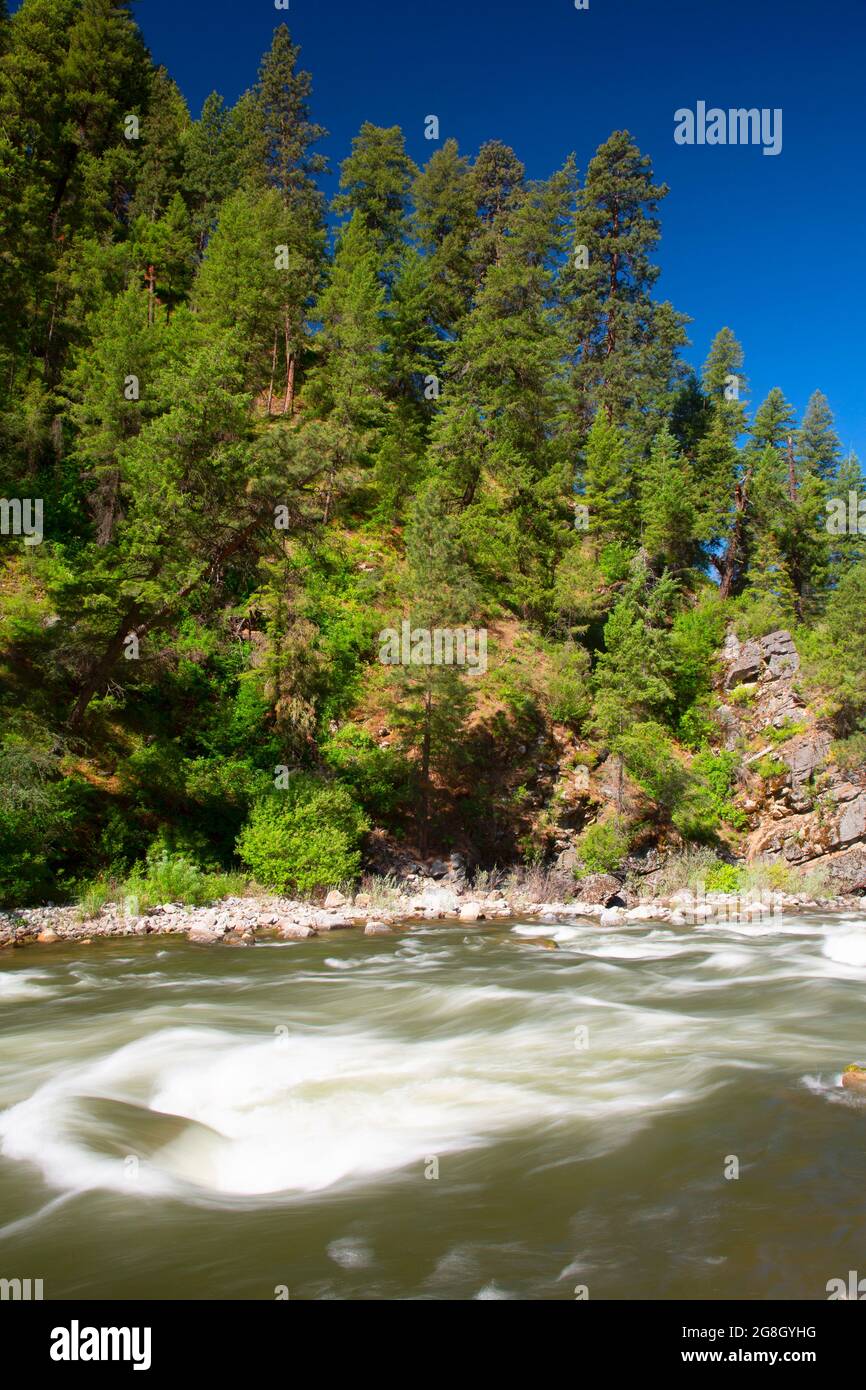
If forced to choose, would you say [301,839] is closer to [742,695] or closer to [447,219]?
[742,695]

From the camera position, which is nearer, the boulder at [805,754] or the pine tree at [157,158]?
the boulder at [805,754]

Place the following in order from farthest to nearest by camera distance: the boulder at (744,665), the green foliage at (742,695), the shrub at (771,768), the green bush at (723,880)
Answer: the boulder at (744,665)
the green foliage at (742,695)
the shrub at (771,768)
the green bush at (723,880)

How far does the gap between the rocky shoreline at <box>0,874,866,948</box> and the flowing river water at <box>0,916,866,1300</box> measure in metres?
3.34

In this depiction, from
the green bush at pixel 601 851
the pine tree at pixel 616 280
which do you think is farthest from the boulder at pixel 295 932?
the pine tree at pixel 616 280

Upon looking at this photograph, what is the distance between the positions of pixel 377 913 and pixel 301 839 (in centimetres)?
244

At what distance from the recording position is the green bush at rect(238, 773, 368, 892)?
18.8 meters

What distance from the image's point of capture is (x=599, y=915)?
63.7 ft

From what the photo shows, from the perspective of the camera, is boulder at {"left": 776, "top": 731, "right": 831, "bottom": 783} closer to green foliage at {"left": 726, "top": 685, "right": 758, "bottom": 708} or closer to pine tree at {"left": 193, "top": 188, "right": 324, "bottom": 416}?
green foliage at {"left": 726, "top": 685, "right": 758, "bottom": 708}

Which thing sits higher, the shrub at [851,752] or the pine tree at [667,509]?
the pine tree at [667,509]

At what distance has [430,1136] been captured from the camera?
6527 millimetres

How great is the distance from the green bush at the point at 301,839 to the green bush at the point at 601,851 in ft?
22.3

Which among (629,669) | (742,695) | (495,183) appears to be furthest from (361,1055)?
(495,183)

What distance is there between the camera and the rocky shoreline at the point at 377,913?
15359 millimetres

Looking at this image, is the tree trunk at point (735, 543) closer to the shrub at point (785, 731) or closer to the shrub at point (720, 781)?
the shrub at point (785, 731)
